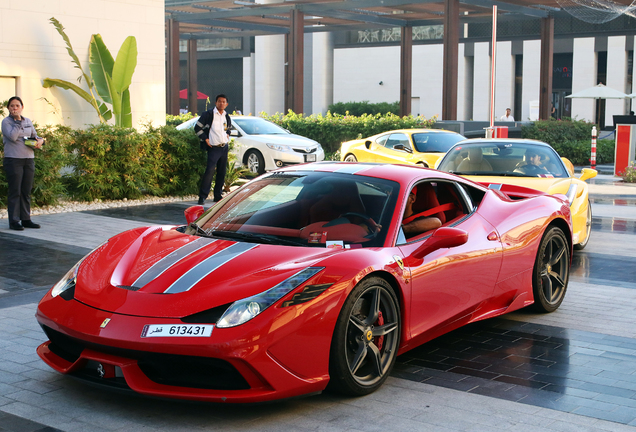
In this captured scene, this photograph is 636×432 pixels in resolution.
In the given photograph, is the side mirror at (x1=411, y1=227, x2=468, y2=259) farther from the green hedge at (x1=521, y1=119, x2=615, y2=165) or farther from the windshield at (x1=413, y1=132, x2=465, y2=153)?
the green hedge at (x1=521, y1=119, x2=615, y2=165)

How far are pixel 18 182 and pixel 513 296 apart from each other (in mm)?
7222

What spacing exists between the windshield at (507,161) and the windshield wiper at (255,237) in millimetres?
5731

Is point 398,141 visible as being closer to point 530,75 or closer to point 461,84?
point 530,75

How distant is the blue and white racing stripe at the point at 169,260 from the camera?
4.34 metres

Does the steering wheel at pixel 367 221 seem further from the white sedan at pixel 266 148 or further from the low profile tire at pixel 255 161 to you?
the low profile tire at pixel 255 161

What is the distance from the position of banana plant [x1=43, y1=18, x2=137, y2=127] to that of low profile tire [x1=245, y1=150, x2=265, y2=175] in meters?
4.76

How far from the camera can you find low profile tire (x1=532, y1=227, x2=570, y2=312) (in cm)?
639

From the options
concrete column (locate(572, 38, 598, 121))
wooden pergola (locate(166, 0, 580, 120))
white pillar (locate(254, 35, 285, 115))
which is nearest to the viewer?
wooden pergola (locate(166, 0, 580, 120))

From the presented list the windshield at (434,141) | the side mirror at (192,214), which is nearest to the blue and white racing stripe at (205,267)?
the side mirror at (192,214)

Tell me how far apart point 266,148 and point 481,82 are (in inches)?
1166

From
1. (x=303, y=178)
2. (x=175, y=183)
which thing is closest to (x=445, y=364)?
(x=303, y=178)

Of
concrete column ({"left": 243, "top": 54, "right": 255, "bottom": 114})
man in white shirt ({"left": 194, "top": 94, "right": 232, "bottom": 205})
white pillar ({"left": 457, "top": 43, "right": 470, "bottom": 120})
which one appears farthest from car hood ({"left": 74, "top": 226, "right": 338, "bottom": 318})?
concrete column ({"left": 243, "top": 54, "right": 255, "bottom": 114})

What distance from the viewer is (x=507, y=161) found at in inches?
408

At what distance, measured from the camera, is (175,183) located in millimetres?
14844
